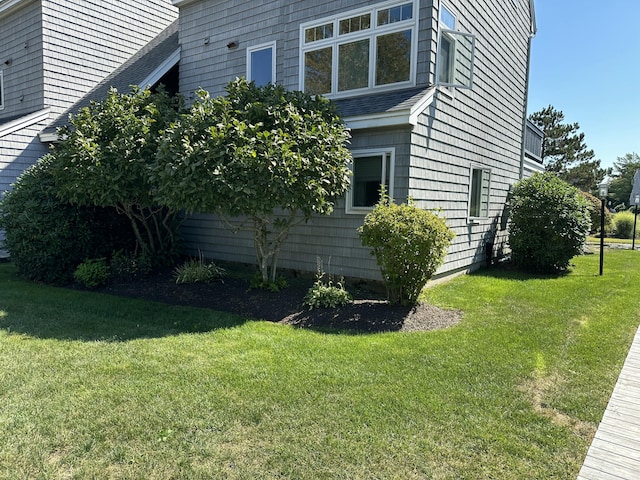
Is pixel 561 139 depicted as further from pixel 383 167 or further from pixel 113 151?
pixel 113 151

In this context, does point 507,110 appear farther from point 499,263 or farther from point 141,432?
point 141,432

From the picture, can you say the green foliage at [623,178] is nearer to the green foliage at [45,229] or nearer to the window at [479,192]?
the window at [479,192]

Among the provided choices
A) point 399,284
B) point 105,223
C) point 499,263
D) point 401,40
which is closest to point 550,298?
point 399,284

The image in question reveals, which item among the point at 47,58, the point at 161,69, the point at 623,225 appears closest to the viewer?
the point at 161,69

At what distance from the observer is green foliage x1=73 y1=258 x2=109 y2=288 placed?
24.9ft

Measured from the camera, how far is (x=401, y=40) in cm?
731

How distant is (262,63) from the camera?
935 centimetres

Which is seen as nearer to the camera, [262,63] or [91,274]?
[91,274]

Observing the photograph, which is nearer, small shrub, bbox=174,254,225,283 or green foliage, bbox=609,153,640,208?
small shrub, bbox=174,254,225,283

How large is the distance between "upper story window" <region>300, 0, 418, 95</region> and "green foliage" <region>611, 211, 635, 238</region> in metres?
20.6

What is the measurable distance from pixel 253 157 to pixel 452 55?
4.63 meters

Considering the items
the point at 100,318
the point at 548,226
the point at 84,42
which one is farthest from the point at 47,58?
the point at 548,226

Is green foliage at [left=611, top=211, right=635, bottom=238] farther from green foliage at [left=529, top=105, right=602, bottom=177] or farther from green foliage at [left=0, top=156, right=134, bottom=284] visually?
green foliage at [left=0, top=156, right=134, bottom=284]

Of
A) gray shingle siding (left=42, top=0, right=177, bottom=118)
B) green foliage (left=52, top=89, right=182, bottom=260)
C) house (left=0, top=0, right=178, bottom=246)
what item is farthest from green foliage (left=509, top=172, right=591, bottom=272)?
gray shingle siding (left=42, top=0, right=177, bottom=118)
